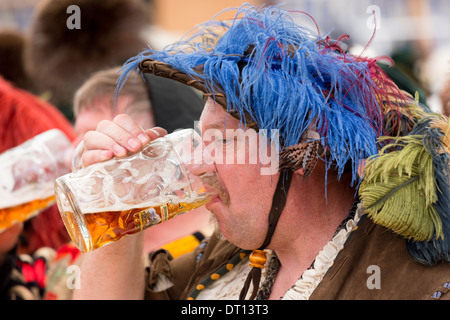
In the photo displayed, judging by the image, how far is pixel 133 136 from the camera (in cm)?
147

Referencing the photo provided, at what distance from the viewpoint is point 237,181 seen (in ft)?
4.78

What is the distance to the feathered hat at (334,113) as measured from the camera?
128cm

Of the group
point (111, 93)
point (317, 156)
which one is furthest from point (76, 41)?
point (317, 156)

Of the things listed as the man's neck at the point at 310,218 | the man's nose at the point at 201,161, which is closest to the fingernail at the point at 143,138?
the man's nose at the point at 201,161

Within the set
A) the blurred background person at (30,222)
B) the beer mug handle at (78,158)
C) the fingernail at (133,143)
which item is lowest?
the blurred background person at (30,222)

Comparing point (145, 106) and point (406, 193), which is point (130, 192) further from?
point (145, 106)

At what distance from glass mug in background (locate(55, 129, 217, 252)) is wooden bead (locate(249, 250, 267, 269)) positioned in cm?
25

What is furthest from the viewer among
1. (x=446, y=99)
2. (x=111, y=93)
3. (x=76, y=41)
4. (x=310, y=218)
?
(x=76, y=41)

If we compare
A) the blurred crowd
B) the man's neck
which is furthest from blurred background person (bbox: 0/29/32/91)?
the man's neck

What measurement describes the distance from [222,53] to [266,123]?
0.19 m

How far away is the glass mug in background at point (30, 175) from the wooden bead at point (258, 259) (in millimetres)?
679

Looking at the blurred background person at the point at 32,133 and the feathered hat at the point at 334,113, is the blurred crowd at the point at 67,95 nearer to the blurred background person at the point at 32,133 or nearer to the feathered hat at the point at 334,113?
the blurred background person at the point at 32,133

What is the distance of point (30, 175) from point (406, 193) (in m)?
1.12

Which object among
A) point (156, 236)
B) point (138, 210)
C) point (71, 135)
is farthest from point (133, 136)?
point (71, 135)
